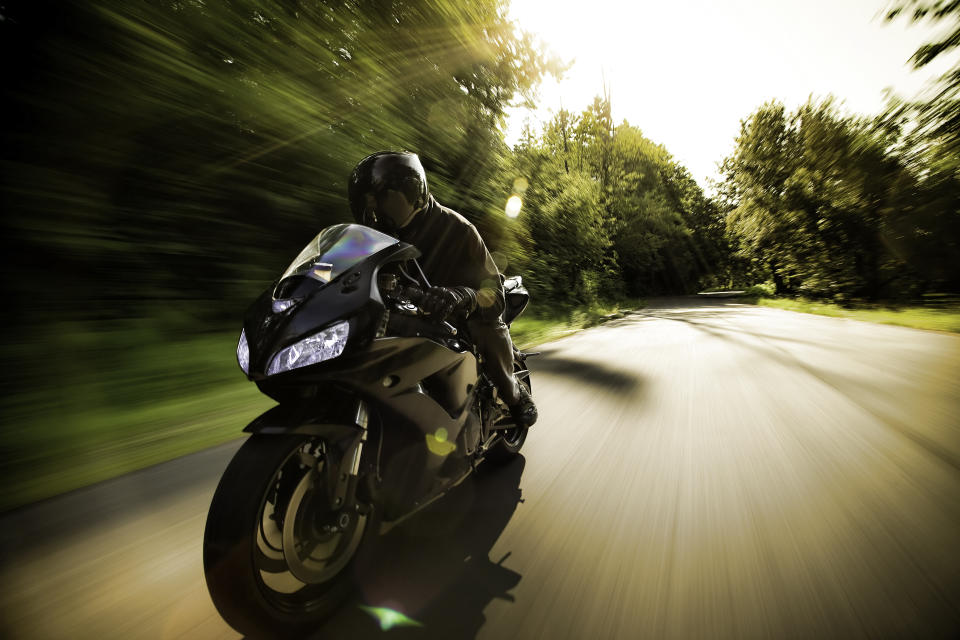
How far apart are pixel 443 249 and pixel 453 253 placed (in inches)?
→ 2.2

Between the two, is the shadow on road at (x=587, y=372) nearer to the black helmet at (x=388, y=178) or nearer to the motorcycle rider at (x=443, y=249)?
the motorcycle rider at (x=443, y=249)

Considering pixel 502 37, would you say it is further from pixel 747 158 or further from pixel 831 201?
pixel 747 158

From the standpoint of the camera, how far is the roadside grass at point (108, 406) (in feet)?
8.65

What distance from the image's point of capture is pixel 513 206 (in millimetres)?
11562

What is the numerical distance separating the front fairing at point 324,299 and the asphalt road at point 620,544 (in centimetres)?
97

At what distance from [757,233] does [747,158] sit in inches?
207

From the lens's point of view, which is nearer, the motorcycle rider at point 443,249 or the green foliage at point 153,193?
the motorcycle rider at point 443,249

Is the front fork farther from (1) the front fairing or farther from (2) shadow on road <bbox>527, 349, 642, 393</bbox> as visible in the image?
(2) shadow on road <bbox>527, 349, 642, 393</bbox>

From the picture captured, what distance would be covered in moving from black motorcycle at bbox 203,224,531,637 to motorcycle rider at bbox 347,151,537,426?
→ 0.88ft

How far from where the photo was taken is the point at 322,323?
4.70ft

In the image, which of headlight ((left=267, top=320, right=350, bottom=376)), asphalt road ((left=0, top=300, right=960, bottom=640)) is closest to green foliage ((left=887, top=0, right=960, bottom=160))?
asphalt road ((left=0, top=300, right=960, bottom=640))

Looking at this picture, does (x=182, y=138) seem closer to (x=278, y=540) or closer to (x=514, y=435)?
(x=514, y=435)

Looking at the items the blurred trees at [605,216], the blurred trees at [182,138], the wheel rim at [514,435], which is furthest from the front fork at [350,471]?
the blurred trees at [605,216]

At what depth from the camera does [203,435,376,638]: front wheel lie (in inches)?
51.1
